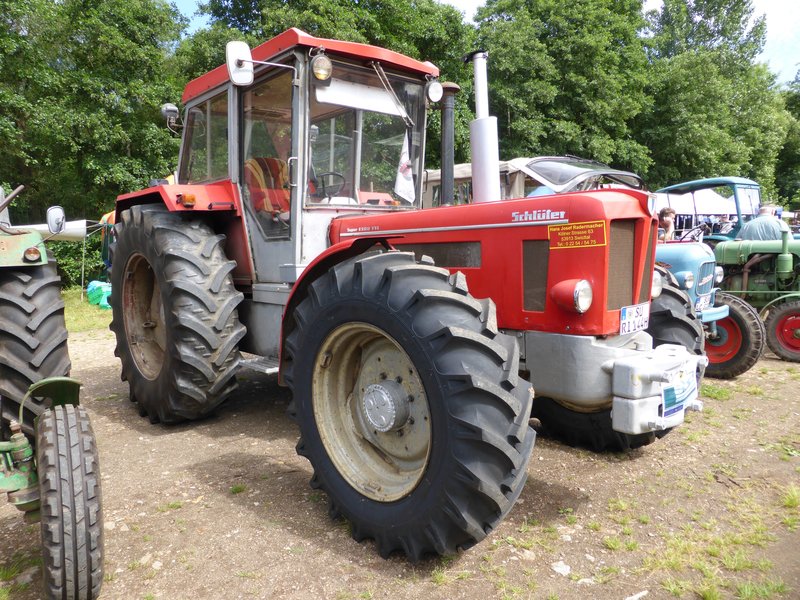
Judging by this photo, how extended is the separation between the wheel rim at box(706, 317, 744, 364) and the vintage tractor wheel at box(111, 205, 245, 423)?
15.5 ft

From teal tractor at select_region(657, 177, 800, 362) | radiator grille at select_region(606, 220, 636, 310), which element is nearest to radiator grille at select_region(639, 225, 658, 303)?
radiator grille at select_region(606, 220, 636, 310)

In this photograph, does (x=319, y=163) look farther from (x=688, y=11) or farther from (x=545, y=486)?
(x=688, y=11)

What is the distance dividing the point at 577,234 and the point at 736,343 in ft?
13.8

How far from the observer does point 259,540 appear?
2.49m

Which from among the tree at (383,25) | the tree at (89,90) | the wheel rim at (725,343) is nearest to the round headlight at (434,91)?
the wheel rim at (725,343)

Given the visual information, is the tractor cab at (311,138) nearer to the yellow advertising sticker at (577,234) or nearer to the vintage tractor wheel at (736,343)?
the yellow advertising sticker at (577,234)

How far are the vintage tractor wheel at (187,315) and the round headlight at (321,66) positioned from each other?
4.55ft

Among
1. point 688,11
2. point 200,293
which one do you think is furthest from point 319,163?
point 688,11

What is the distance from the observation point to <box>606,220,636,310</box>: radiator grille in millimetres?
2518

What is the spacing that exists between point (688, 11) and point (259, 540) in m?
34.4

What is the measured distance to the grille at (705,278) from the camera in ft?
17.6

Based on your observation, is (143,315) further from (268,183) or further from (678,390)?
(678,390)

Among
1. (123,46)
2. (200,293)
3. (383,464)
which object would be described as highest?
(123,46)

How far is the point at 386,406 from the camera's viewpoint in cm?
247
